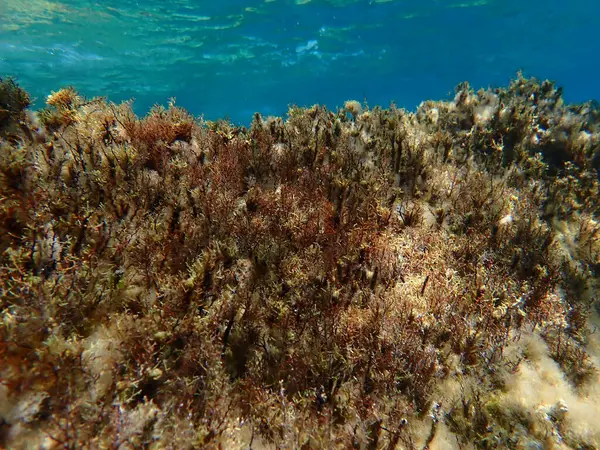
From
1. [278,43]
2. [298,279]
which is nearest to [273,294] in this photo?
[298,279]

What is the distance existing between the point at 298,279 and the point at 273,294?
363 mm

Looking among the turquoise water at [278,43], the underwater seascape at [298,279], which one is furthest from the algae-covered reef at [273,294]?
the turquoise water at [278,43]

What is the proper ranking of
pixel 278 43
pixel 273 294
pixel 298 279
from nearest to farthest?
1. pixel 273 294
2. pixel 298 279
3. pixel 278 43

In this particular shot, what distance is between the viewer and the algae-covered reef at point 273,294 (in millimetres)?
2605

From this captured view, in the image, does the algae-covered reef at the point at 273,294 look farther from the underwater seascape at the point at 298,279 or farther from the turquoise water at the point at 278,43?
the turquoise water at the point at 278,43

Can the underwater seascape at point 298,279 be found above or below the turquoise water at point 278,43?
below

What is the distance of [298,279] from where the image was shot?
12.0 ft

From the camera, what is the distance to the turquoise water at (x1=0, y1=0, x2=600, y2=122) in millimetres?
29844

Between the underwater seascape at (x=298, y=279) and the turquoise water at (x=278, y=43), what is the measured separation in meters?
30.7

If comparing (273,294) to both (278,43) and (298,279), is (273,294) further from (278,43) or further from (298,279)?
(278,43)

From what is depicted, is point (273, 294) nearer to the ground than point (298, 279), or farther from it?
nearer to the ground

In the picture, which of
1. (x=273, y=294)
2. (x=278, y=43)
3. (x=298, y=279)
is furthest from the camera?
(x=278, y=43)

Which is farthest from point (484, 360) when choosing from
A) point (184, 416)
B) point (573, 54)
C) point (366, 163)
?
point (573, 54)

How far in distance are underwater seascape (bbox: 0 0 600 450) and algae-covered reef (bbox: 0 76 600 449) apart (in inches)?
0.9
